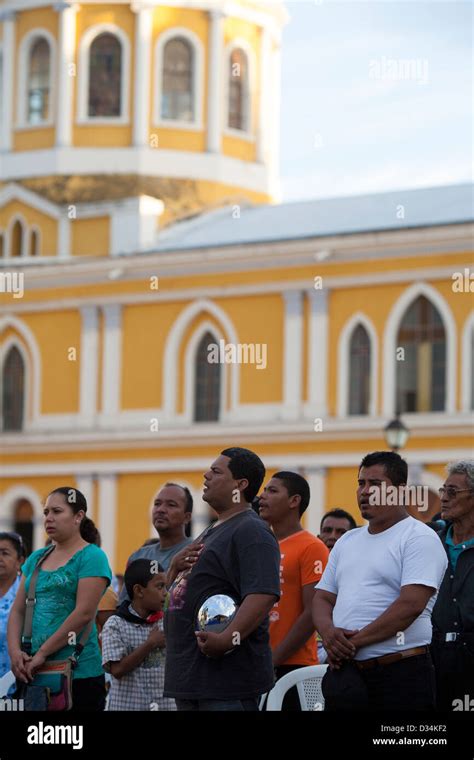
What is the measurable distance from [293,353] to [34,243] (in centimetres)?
996

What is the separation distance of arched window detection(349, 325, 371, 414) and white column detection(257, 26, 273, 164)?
11642 millimetres

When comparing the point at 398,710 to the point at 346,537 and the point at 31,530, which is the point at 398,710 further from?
the point at 31,530

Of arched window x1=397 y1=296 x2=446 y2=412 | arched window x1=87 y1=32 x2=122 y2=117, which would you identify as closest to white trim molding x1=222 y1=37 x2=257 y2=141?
arched window x1=87 y1=32 x2=122 y2=117

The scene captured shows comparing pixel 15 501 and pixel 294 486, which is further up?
pixel 294 486

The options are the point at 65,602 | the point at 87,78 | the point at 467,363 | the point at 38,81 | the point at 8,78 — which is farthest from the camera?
the point at 8,78

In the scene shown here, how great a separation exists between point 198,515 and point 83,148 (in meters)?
11.7

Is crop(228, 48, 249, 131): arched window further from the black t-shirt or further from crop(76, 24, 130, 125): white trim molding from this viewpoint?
the black t-shirt

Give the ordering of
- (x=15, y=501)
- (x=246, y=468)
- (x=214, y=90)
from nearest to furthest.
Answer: (x=246, y=468)
(x=15, y=501)
(x=214, y=90)

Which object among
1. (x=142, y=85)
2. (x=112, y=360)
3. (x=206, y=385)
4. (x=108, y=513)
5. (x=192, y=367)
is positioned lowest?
(x=108, y=513)

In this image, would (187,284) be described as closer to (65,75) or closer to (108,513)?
(108,513)

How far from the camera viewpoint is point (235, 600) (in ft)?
30.9

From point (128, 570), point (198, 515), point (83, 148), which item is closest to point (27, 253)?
point (83, 148)

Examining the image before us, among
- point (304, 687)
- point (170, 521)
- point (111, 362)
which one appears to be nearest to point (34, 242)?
point (111, 362)

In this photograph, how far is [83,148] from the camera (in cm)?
4622
